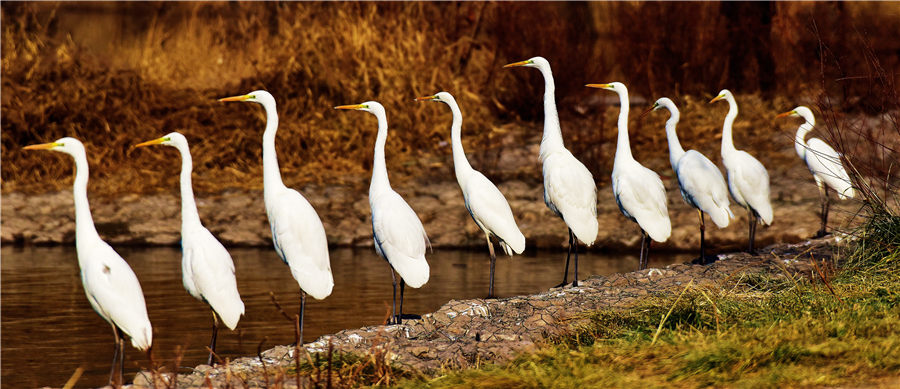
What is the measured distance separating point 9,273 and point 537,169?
23.1 feet

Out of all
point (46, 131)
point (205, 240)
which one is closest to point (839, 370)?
point (205, 240)

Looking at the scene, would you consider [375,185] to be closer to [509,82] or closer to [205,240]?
[205,240]

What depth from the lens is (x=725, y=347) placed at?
5.05m

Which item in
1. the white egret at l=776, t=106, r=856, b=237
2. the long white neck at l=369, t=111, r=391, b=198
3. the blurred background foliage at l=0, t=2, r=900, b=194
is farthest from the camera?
the blurred background foliage at l=0, t=2, r=900, b=194

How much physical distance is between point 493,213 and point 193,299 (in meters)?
2.93

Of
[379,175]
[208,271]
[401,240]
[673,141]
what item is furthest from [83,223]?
[673,141]

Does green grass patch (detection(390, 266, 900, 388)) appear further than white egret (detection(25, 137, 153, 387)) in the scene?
No

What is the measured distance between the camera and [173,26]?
19.0m

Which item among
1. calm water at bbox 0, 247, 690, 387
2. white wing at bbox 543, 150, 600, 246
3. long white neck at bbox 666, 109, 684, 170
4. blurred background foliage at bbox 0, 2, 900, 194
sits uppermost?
blurred background foliage at bbox 0, 2, 900, 194

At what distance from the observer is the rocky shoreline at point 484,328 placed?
595cm

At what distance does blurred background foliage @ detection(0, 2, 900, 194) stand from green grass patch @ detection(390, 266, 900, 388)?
377 inches

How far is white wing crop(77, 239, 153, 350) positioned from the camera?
6434mm

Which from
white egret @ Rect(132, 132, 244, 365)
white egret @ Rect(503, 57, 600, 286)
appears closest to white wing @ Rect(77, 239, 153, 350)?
white egret @ Rect(132, 132, 244, 365)

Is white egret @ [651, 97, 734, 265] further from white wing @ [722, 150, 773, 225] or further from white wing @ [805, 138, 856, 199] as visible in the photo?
white wing @ [805, 138, 856, 199]
